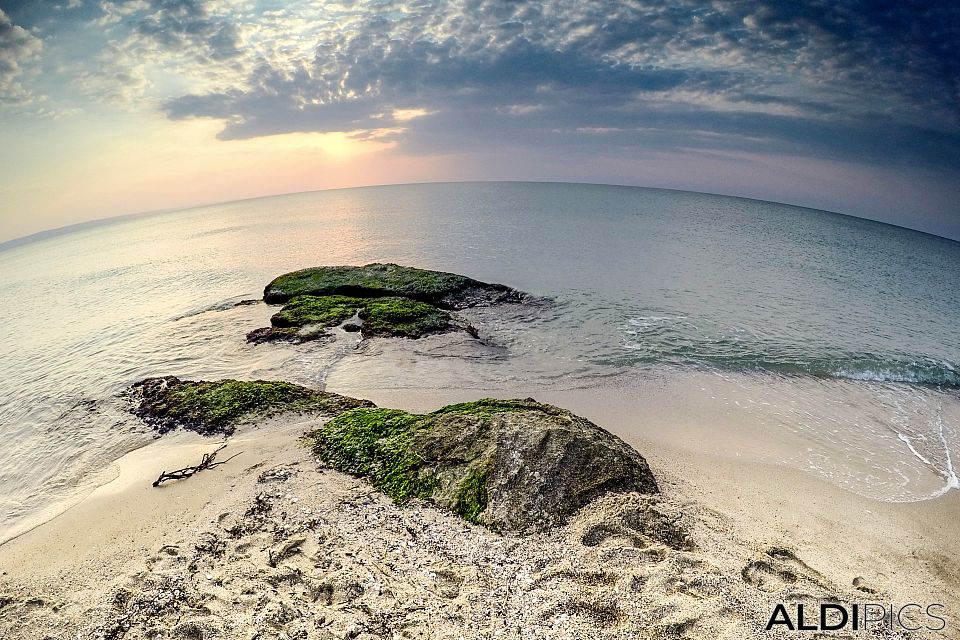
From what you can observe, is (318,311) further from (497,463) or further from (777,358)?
(777,358)

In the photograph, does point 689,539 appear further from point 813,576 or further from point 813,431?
point 813,431

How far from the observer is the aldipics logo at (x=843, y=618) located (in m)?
4.72

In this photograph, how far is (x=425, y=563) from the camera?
226 inches

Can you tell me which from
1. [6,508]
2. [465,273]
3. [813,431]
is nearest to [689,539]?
[813,431]

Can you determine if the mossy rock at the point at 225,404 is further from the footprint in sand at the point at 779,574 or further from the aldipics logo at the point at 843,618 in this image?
the aldipics logo at the point at 843,618

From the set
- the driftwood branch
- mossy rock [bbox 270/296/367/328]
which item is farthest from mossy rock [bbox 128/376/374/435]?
mossy rock [bbox 270/296/367/328]

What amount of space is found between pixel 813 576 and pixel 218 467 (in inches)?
398

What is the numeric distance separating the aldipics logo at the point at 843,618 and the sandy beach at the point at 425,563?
107 mm

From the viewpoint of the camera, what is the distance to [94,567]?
238 inches

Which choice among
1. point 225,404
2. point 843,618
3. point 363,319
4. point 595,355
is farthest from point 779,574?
point 363,319

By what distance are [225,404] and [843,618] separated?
41.1 ft

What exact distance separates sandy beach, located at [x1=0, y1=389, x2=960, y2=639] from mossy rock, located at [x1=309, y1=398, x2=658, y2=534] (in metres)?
0.30

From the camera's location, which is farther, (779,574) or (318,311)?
(318,311)

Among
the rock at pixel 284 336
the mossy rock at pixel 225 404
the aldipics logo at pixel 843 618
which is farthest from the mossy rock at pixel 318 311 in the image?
the aldipics logo at pixel 843 618
